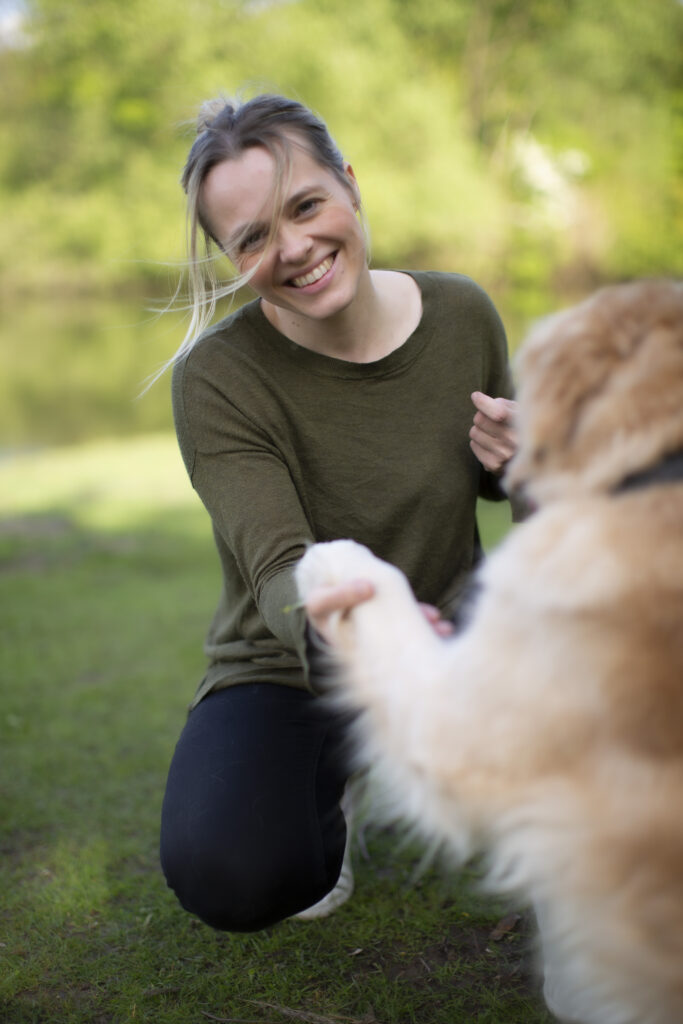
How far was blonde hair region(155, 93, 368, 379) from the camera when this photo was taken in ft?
7.86

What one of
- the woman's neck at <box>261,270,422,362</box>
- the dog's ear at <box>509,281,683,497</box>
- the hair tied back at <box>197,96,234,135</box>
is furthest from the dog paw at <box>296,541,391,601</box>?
the hair tied back at <box>197,96,234,135</box>

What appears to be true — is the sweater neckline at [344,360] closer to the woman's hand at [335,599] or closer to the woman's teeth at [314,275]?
the woman's teeth at [314,275]

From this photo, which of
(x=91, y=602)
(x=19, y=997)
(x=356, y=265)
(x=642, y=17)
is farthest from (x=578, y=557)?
(x=642, y=17)

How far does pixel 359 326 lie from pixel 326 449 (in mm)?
396

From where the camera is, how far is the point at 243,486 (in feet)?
8.00

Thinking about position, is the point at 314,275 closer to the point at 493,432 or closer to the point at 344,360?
the point at 344,360

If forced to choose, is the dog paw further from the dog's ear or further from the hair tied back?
the hair tied back

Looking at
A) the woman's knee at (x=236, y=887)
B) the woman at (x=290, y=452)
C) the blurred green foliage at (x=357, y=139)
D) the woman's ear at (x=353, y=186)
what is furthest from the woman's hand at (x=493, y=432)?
the blurred green foliage at (x=357, y=139)

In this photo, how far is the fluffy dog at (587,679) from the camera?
1492 millimetres

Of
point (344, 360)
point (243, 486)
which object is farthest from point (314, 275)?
point (243, 486)

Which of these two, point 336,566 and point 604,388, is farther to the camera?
point 336,566

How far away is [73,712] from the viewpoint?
4250 mm

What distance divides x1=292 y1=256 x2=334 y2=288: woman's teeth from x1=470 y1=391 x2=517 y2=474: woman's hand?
1.84 feet

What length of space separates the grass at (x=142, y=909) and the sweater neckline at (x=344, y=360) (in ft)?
5.31
